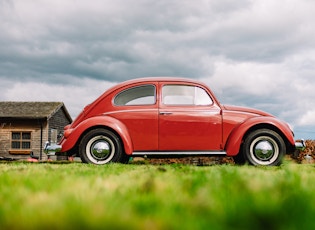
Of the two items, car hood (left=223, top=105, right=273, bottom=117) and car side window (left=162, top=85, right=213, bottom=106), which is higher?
car side window (left=162, top=85, right=213, bottom=106)

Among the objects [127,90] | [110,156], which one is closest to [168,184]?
[110,156]

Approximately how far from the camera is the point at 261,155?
24.2ft

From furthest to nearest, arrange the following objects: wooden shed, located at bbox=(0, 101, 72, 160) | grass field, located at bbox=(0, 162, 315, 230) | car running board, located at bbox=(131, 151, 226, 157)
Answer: wooden shed, located at bbox=(0, 101, 72, 160) → car running board, located at bbox=(131, 151, 226, 157) → grass field, located at bbox=(0, 162, 315, 230)

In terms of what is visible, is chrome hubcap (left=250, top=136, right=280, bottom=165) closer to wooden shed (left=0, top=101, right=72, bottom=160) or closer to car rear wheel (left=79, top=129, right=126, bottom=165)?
car rear wheel (left=79, top=129, right=126, bottom=165)

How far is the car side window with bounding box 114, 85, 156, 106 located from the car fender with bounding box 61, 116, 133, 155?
54 cm

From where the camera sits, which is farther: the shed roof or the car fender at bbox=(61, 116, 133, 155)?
the shed roof

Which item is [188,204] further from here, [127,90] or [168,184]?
[127,90]

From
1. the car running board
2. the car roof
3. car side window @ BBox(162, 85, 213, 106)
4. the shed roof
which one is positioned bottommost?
the car running board

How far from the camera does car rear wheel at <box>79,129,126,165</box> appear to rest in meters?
7.39

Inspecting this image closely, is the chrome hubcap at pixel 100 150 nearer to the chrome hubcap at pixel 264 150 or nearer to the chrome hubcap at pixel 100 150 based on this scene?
the chrome hubcap at pixel 100 150

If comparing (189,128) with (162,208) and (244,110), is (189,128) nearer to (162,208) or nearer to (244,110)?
(244,110)

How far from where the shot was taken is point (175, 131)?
7520 mm

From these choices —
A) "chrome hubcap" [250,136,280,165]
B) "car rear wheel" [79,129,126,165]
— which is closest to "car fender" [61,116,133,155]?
"car rear wheel" [79,129,126,165]

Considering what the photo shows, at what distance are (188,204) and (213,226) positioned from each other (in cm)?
60
